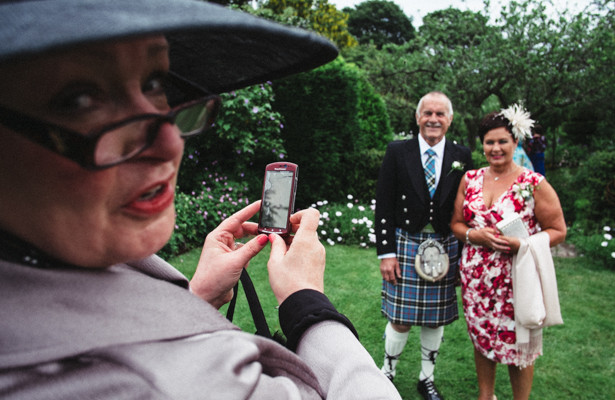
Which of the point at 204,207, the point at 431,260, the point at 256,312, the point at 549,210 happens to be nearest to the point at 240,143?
the point at 204,207

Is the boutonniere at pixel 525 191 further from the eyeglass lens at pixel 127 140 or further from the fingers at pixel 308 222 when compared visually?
the eyeglass lens at pixel 127 140

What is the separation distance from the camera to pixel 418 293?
345 centimetres

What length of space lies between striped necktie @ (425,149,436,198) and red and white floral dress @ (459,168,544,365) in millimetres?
312

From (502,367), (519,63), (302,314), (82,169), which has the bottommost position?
(502,367)

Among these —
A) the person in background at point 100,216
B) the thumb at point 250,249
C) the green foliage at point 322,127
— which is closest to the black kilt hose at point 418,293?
the thumb at point 250,249

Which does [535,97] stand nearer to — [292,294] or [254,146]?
[254,146]

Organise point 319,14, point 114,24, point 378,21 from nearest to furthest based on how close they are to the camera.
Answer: point 114,24 → point 319,14 → point 378,21

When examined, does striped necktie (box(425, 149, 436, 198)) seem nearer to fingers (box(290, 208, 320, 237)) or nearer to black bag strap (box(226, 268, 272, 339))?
fingers (box(290, 208, 320, 237))

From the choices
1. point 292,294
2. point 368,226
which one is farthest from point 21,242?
point 368,226

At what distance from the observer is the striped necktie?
3.48 metres

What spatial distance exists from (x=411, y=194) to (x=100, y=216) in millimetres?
3010

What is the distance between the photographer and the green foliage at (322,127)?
8.34 m

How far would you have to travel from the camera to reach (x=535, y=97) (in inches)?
496

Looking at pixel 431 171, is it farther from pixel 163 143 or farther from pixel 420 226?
pixel 163 143
